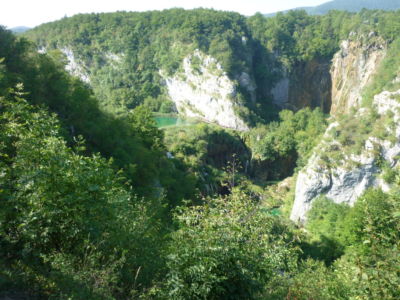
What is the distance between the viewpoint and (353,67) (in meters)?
93.2

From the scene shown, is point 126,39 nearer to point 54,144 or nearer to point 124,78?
point 124,78

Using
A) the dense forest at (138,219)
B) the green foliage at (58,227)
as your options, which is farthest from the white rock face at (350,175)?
the green foliage at (58,227)

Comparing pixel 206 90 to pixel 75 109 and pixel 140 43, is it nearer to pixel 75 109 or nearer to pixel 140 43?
pixel 140 43

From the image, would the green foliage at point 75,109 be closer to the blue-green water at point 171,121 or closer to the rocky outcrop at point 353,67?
A: the blue-green water at point 171,121

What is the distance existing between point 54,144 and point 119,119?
837 inches

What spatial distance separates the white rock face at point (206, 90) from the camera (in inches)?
3695

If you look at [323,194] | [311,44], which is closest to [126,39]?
[311,44]

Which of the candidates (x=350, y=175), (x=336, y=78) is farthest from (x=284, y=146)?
(x=336, y=78)

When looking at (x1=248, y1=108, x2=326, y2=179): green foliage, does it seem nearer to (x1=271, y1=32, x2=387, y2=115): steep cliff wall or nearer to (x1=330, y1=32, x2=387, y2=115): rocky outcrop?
(x1=271, y1=32, x2=387, y2=115): steep cliff wall

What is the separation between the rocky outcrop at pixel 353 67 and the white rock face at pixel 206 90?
26279mm

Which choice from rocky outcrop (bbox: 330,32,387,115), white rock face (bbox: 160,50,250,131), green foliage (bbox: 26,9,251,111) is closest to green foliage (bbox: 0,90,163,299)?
white rock face (bbox: 160,50,250,131)

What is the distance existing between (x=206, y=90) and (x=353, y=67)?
4459 centimetres

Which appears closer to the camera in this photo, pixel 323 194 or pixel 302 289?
pixel 302 289

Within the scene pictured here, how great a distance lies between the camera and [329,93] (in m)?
99.2
